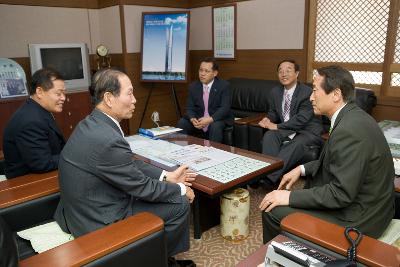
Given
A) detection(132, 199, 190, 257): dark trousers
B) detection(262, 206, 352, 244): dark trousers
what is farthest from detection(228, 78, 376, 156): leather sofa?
detection(132, 199, 190, 257): dark trousers

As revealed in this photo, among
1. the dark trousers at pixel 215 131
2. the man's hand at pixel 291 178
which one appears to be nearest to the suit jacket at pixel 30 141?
the man's hand at pixel 291 178

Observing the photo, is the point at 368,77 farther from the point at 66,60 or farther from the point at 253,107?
the point at 66,60

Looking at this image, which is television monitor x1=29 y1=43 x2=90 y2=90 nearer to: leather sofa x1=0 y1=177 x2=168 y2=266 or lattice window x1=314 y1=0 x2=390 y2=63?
leather sofa x1=0 y1=177 x2=168 y2=266

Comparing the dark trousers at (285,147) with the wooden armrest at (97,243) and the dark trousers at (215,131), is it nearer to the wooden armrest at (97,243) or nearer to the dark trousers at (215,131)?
the dark trousers at (215,131)

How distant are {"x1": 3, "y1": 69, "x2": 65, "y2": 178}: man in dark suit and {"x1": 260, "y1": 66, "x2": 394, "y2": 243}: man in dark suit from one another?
1.28 meters

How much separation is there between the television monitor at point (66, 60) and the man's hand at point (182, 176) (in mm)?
2846

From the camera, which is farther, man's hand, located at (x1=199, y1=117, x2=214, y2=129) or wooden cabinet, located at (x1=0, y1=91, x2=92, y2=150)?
wooden cabinet, located at (x1=0, y1=91, x2=92, y2=150)

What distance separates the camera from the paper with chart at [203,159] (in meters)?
1.94

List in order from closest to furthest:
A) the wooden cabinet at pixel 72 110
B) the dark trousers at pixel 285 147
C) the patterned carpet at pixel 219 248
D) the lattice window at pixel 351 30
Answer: the patterned carpet at pixel 219 248, the dark trousers at pixel 285 147, the lattice window at pixel 351 30, the wooden cabinet at pixel 72 110

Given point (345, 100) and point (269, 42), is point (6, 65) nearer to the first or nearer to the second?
point (269, 42)

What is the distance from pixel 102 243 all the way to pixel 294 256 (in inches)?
26.9

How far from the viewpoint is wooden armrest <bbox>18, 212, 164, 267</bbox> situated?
3.71ft

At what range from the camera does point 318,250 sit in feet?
3.91

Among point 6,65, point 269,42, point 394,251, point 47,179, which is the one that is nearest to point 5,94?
point 6,65
